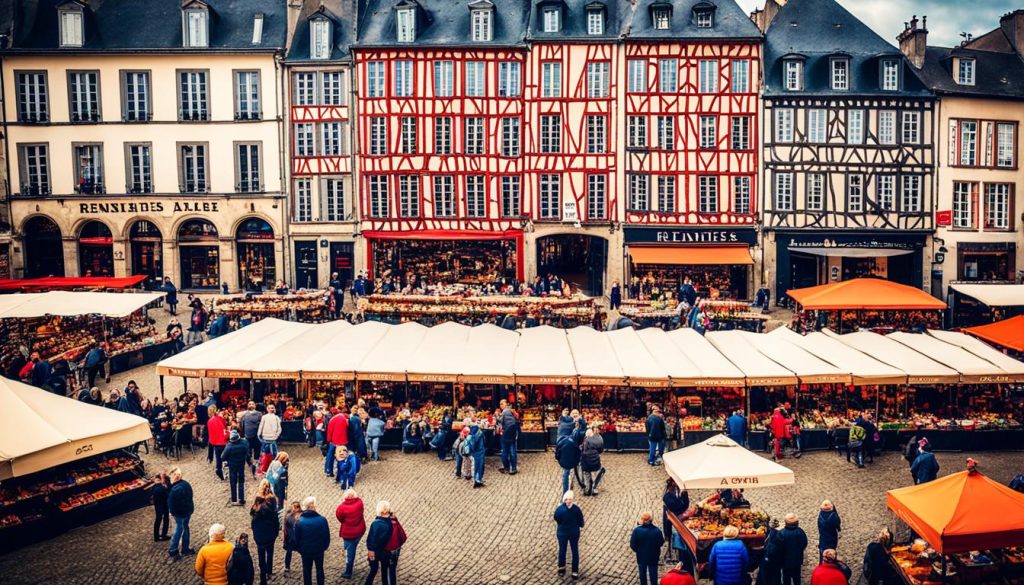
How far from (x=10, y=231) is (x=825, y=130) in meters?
31.2

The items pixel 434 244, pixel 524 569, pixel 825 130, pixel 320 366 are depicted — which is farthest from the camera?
pixel 434 244

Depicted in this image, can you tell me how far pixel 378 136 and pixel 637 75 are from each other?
10.0 metres

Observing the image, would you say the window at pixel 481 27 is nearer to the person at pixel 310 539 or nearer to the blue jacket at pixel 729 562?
the person at pixel 310 539

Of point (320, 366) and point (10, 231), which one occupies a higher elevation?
point (10, 231)

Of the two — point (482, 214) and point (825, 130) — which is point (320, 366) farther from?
point (825, 130)

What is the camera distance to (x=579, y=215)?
94.3 feet

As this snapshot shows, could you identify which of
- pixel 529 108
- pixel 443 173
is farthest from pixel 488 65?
pixel 443 173

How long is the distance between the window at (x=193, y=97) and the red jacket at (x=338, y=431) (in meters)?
20.3

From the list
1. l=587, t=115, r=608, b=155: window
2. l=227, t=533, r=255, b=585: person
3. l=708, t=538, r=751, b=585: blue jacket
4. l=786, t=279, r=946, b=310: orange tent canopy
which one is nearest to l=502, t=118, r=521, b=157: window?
l=587, t=115, r=608, b=155: window

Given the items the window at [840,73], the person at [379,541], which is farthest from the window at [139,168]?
the window at [840,73]

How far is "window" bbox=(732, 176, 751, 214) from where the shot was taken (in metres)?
28.3

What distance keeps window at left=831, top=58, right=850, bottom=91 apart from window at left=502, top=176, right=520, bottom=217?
1240 cm

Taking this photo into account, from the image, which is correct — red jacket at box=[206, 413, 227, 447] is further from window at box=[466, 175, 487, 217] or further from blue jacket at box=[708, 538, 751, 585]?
window at box=[466, 175, 487, 217]

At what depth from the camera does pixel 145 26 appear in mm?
29391
